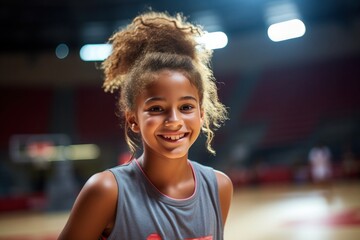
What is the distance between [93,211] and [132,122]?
361mm

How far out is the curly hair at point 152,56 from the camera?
143 centimetres

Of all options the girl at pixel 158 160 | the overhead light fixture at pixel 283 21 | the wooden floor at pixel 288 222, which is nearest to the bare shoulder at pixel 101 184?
the girl at pixel 158 160

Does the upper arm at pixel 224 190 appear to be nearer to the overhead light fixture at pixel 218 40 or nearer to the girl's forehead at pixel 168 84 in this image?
the girl's forehead at pixel 168 84

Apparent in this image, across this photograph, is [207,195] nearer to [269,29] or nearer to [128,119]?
[128,119]

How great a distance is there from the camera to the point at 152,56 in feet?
4.70

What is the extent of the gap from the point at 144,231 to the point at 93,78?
1705cm

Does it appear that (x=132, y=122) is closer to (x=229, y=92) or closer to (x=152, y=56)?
(x=152, y=56)

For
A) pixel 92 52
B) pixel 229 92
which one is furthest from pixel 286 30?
pixel 92 52

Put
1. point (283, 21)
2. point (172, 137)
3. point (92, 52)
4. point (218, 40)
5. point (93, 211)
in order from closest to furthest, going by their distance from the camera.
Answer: point (93, 211), point (172, 137), point (283, 21), point (92, 52), point (218, 40)

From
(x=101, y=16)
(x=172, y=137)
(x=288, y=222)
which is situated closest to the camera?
(x=172, y=137)

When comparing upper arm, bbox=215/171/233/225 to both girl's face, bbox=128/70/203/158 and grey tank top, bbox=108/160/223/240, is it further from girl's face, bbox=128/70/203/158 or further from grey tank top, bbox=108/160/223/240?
girl's face, bbox=128/70/203/158

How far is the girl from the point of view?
50.6 inches

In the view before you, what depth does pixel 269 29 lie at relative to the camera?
55.2 ft

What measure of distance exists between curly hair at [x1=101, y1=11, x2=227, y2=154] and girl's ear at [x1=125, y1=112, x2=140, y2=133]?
2 cm
